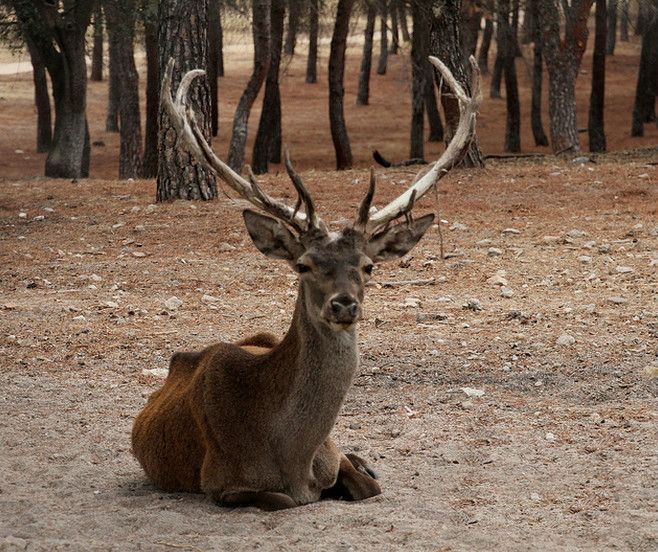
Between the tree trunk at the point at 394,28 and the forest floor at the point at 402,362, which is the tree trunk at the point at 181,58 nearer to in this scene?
the forest floor at the point at 402,362

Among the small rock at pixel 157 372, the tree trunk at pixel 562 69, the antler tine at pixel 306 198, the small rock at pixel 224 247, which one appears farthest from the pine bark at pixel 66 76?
the antler tine at pixel 306 198

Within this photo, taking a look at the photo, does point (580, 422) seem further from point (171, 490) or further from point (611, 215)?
point (611, 215)

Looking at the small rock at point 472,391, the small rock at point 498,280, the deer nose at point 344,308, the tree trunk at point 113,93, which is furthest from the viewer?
the tree trunk at point 113,93

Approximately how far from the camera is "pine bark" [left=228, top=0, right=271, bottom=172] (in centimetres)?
2212

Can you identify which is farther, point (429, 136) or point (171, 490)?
point (429, 136)

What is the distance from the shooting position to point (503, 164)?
70.4ft

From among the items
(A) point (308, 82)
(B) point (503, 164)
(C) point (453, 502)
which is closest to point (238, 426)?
(C) point (453, 502)

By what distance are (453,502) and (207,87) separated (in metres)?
10.5

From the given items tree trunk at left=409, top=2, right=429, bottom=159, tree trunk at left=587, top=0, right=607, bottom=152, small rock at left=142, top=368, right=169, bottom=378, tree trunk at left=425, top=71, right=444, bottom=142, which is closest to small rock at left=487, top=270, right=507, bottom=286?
small rock at left=142, top=368, right=169, bottom=378

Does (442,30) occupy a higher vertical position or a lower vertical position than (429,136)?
higher

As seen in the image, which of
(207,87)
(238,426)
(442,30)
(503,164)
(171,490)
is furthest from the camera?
(503,164)

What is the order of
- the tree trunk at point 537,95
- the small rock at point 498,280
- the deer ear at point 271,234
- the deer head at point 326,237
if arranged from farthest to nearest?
the tree trunk at point 537,95 → the small rock at point 498,280 → the deer ear at point 271,234 → the deer head at point 326,237

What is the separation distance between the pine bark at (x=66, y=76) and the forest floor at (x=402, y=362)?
6.42m

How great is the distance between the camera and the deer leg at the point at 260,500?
593cm
